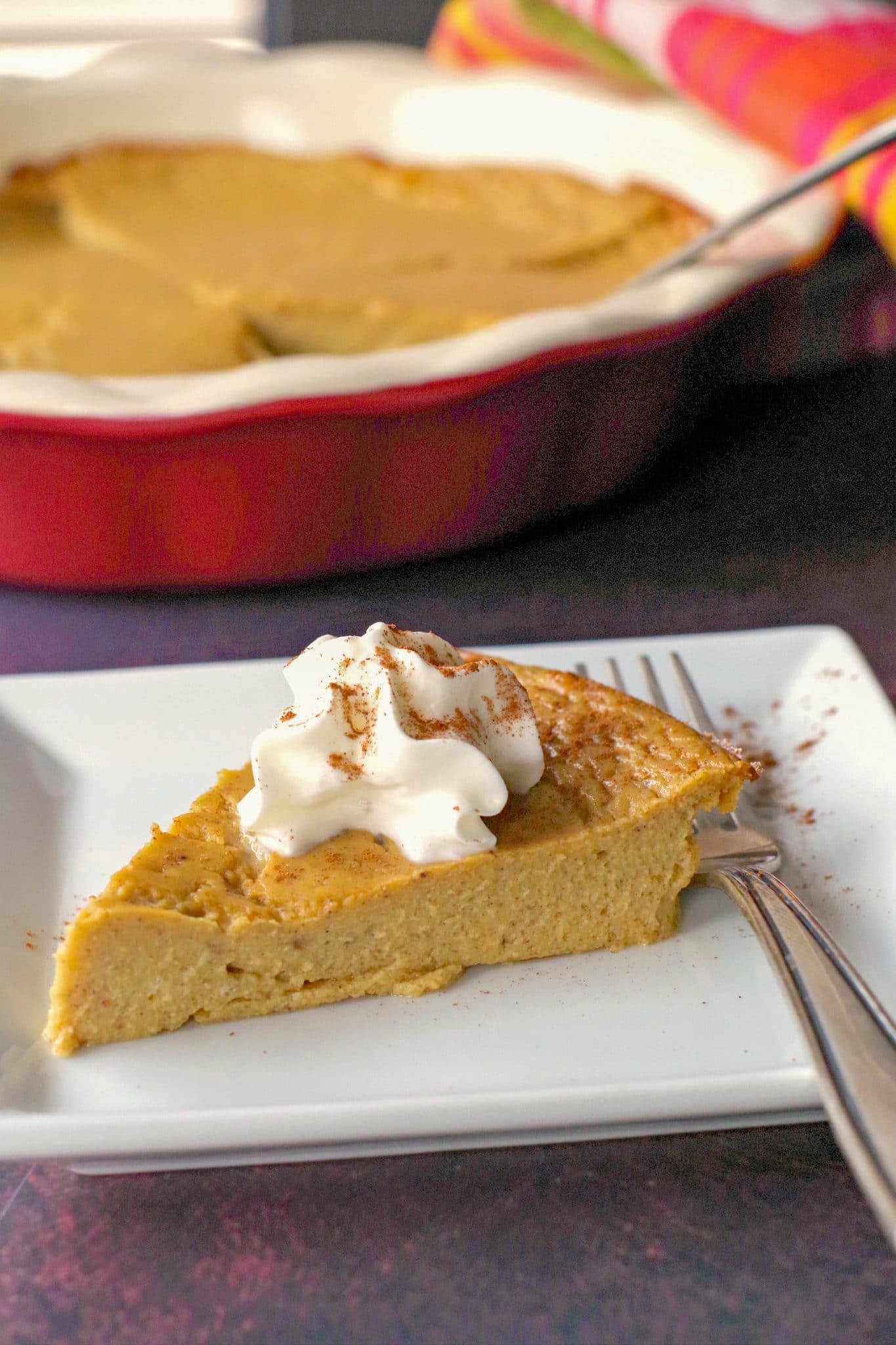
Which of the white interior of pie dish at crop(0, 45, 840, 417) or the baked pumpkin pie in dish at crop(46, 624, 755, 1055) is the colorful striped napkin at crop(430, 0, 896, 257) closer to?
the white interior of pie dish at crop(0, 45, 840, 417)

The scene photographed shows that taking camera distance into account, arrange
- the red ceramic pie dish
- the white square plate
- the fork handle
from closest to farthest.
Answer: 1. the fork handle
2. the white square plate
3. the red ceramic pie dish

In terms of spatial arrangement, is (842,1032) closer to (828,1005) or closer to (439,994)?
(828,1005)

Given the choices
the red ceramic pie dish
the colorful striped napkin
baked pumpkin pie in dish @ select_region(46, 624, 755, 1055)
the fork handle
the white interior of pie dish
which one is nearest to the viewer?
the fork handle

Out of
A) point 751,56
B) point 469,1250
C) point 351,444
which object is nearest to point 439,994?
point 469,1250

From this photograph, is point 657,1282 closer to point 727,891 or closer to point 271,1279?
point 271,1279

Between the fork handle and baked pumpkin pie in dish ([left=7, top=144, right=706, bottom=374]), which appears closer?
the fork handle

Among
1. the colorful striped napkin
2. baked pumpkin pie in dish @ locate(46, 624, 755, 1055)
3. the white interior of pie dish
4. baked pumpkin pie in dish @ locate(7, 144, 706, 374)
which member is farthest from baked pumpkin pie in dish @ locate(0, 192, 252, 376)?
the colorful striped napkin
